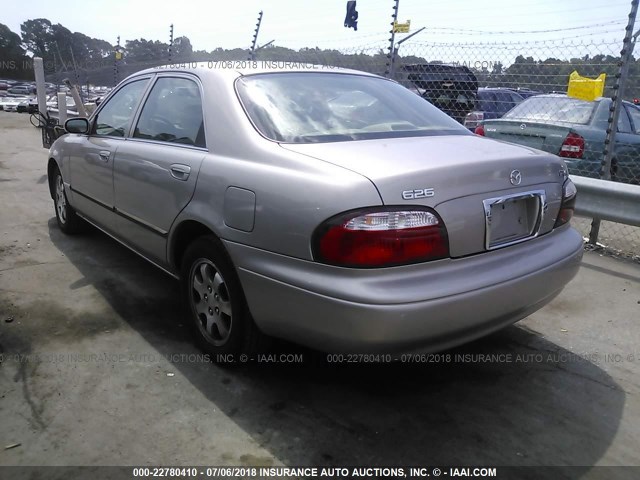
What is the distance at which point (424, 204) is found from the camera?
2.17 meters

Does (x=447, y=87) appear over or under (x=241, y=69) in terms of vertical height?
over

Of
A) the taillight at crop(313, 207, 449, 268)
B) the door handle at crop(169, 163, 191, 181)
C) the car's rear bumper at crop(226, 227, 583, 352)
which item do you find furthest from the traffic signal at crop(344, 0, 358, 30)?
the taillight at crop(313, 207, 449, 268)

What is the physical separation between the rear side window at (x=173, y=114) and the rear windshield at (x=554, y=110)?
16.0ft

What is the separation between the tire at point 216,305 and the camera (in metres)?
2.66

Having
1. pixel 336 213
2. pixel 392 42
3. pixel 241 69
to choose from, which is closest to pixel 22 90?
pixel 392 42

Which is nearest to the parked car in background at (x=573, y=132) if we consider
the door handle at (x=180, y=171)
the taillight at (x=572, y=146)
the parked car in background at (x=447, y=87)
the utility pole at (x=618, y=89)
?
the taillight at (x=572, y=146)

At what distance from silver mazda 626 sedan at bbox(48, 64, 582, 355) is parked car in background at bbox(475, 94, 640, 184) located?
328cm

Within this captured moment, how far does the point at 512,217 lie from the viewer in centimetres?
251

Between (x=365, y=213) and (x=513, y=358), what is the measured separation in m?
1.56

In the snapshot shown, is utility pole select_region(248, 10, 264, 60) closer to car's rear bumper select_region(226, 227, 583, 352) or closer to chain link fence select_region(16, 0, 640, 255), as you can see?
chain link fence select_region(16, 0, 640, 255)

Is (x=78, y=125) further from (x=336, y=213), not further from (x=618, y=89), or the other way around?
(x=618, y=89)

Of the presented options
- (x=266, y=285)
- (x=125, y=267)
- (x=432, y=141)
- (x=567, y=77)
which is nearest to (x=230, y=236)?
(x=266, y=285)

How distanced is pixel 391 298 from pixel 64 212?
4.08 metres

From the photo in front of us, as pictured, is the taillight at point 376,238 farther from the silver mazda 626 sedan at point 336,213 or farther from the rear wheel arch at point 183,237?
the rear wheel arch at point 183,237
